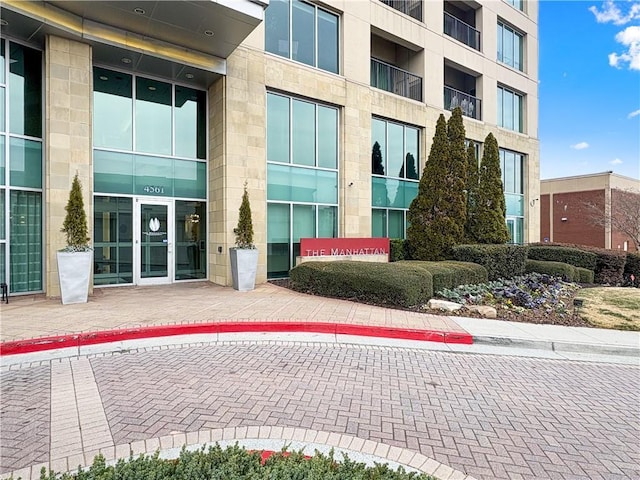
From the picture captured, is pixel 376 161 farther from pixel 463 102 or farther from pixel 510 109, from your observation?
pixel 510 109

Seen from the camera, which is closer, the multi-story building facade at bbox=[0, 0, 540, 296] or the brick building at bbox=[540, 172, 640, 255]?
the multi-story building facade at bbox=[0, 0, 540, 296]

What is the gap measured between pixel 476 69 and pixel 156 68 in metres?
Result: 16.6

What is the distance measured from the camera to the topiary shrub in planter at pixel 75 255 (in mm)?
8547

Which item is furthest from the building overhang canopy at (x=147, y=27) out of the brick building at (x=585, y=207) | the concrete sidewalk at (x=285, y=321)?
the brick building at (x=585, y=207)

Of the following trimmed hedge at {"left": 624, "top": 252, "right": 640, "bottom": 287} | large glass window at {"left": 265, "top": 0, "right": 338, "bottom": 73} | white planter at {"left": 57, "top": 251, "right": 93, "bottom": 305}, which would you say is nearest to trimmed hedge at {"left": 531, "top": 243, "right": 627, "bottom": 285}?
trimmed hedge at {"left": 624, "top": 252, "right": 640, "bottom": 287}

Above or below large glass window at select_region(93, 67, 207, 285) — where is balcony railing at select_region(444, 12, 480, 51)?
above

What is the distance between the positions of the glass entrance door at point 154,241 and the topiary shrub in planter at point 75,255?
2445mm

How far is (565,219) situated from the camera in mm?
39688

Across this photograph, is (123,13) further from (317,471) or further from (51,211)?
(317,471)

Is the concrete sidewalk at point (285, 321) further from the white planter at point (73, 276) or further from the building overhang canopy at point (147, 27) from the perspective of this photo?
the building overhang canopy at point (147, 27)

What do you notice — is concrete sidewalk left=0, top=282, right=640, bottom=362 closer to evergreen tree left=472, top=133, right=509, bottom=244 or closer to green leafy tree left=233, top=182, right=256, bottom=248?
green leafy tree left=233, top=182, right=256, bottom=248

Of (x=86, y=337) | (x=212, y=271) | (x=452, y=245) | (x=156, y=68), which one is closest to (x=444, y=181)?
(x=452, y=245)

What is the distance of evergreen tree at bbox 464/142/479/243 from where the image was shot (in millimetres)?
14552

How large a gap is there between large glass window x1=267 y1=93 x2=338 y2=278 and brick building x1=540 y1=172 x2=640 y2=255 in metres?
29.6
